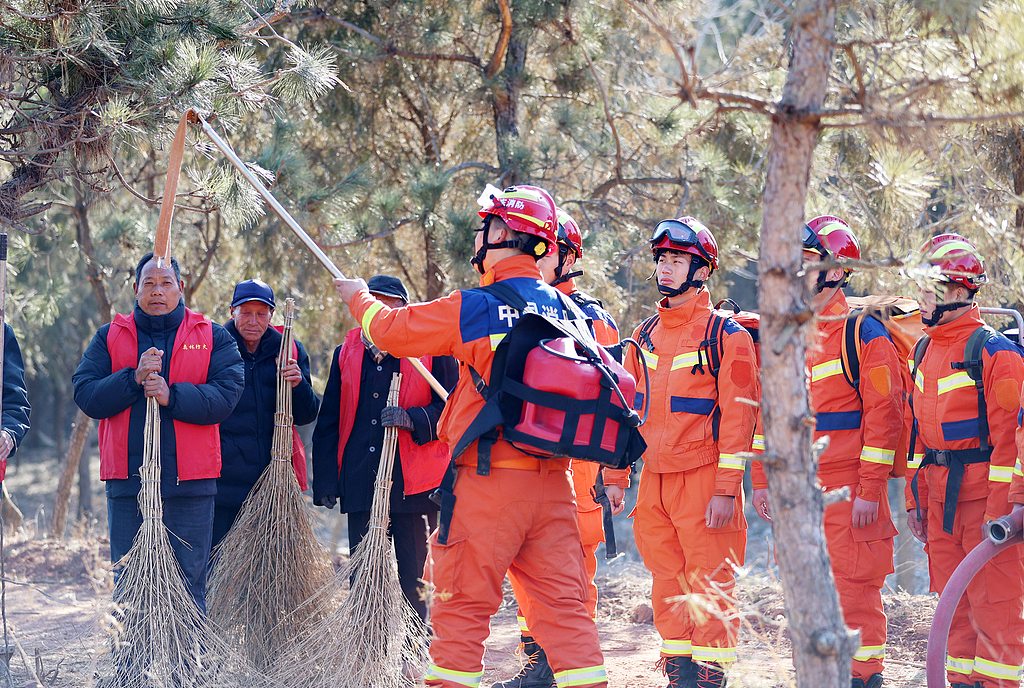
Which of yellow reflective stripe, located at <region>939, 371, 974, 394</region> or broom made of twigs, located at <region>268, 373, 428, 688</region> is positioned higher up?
yellow reflective stripe, located at <region>939, 371, 974, 394</region>

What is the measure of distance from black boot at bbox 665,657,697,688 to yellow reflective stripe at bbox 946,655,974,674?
46.1 inches

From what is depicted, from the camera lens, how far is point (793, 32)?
7.39 ft

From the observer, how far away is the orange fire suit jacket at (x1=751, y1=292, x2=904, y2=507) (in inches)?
161

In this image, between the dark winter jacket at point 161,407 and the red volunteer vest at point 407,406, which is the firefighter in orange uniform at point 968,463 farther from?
the dark winter jacket at point 161,407

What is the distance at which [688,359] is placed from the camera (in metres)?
4.14

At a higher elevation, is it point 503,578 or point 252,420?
point 252,420

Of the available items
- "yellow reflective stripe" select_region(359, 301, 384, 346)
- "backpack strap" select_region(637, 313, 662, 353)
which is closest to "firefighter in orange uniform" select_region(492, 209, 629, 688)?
"backpack strap" select_region(637, 313, 662, 353)

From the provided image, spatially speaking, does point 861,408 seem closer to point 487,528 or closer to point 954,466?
point 954,466

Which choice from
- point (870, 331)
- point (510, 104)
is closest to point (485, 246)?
point (870, 331)

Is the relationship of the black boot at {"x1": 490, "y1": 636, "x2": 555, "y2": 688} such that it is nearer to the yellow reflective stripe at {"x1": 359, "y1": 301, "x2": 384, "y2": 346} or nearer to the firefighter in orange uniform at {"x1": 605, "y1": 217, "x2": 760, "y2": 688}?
the firefighter in orange uniform at {"x1": 605, "y1": 217, "x2": 760, "y2": 688}

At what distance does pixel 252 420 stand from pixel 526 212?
226cm

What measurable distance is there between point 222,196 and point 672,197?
358 centimetres

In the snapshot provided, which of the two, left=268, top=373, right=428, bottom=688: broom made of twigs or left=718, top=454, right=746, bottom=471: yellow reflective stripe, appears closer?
left=718, top=454, right=746, bottom=471: yellow reflective stripe

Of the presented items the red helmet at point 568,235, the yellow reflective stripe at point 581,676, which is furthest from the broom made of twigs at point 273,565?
the yellow reflective stripe at point 581,676
